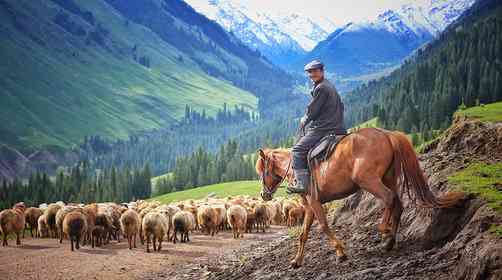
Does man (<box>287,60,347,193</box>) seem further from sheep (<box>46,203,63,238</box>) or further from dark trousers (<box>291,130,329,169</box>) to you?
sheep (<box>46,203,63,238</box>)

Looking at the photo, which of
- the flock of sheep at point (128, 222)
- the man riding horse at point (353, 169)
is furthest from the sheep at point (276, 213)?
the man riding horse at point (353, 169)

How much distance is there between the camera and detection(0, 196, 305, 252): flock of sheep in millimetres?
29969

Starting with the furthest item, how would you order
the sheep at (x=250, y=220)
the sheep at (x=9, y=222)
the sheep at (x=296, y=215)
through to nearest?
1. the sheep at (x=296, y=215)
2. the sheep at (x=250, y=220)
3. the sheep at (x=9, y=222)

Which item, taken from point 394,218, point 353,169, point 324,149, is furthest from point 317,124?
point 394,218

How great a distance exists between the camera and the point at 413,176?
39.7ft

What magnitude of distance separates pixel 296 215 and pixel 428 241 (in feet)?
113

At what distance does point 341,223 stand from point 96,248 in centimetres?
→ 1682

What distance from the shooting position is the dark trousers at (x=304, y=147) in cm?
1393

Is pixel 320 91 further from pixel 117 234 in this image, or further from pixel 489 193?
pixel 117 234

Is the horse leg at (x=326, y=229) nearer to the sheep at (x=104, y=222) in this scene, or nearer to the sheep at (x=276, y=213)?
the sheep at (x=104, y=222)

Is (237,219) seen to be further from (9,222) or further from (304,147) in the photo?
(304,147)

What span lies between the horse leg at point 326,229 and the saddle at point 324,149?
1.17 m

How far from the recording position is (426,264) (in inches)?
404

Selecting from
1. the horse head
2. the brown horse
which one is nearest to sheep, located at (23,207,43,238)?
the horse head
